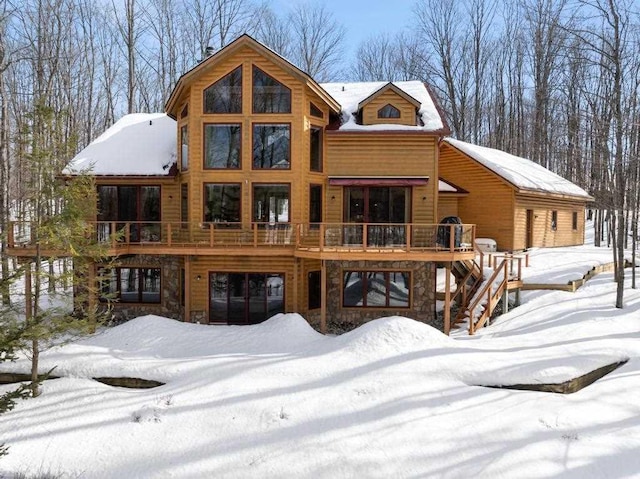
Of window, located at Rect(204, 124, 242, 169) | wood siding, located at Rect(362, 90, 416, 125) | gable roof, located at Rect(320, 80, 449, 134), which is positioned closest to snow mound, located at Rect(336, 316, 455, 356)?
gable roof, located at Rect(320, 80, 449, 134)

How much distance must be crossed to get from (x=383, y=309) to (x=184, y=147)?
30.0ft

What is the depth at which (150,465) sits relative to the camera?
7.36 metres

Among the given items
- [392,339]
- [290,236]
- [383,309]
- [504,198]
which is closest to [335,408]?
[392,339]

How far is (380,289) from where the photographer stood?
1496cm

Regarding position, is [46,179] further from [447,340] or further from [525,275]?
[525,275]

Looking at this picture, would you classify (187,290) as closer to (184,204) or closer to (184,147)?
(184,204)

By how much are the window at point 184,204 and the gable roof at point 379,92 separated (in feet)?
19.3

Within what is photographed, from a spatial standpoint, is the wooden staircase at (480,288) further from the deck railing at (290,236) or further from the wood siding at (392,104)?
the wood siding at (392,104)

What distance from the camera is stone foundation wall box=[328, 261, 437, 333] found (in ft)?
48.5

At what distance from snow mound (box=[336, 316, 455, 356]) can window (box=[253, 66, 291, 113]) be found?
7.69 metres

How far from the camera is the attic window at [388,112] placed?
15039 mm

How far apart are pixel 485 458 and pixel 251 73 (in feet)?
41.5

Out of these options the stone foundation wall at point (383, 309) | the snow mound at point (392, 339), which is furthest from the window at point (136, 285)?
the snow mound at point (392, 339)

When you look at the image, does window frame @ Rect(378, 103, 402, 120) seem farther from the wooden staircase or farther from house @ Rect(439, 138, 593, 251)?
house @ Rect(439, 138, 593, 251)
